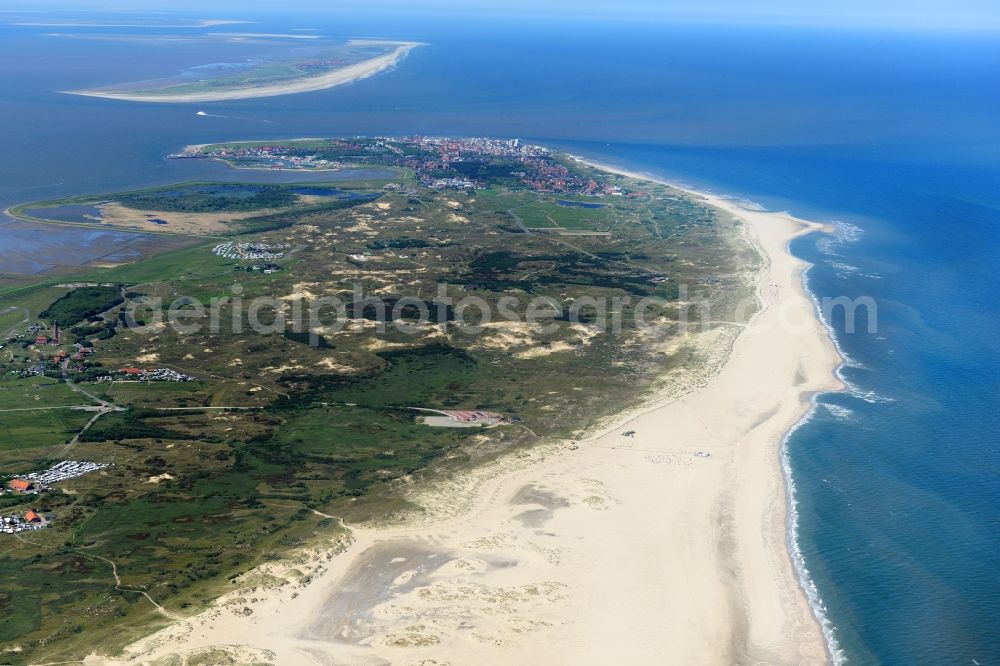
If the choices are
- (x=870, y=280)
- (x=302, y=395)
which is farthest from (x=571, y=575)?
(x=870, y=280)

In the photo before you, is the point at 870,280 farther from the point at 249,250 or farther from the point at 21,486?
the point at 21,486

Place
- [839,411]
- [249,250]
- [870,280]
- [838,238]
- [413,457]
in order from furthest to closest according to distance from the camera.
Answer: [838,238]
[249,250]
[870,280]
[839,411]
[413,457]

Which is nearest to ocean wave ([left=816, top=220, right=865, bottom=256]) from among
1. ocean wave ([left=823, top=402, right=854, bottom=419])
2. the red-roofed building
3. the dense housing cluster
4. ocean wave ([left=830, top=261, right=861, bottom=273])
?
ocean wave ([left=830, top=261, right=861, bottom=273])

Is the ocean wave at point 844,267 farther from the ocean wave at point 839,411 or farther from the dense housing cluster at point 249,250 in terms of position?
the dense housing cluster at point 249,250

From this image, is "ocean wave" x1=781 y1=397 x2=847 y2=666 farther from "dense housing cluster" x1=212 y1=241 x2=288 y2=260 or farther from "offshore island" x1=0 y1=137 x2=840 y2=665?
"dense housing cluster" x1=212 y1=241 x2=288 y2=260

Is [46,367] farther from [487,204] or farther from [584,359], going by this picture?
[487,204]

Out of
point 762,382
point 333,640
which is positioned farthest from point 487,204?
point 333,640

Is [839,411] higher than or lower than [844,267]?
lower
